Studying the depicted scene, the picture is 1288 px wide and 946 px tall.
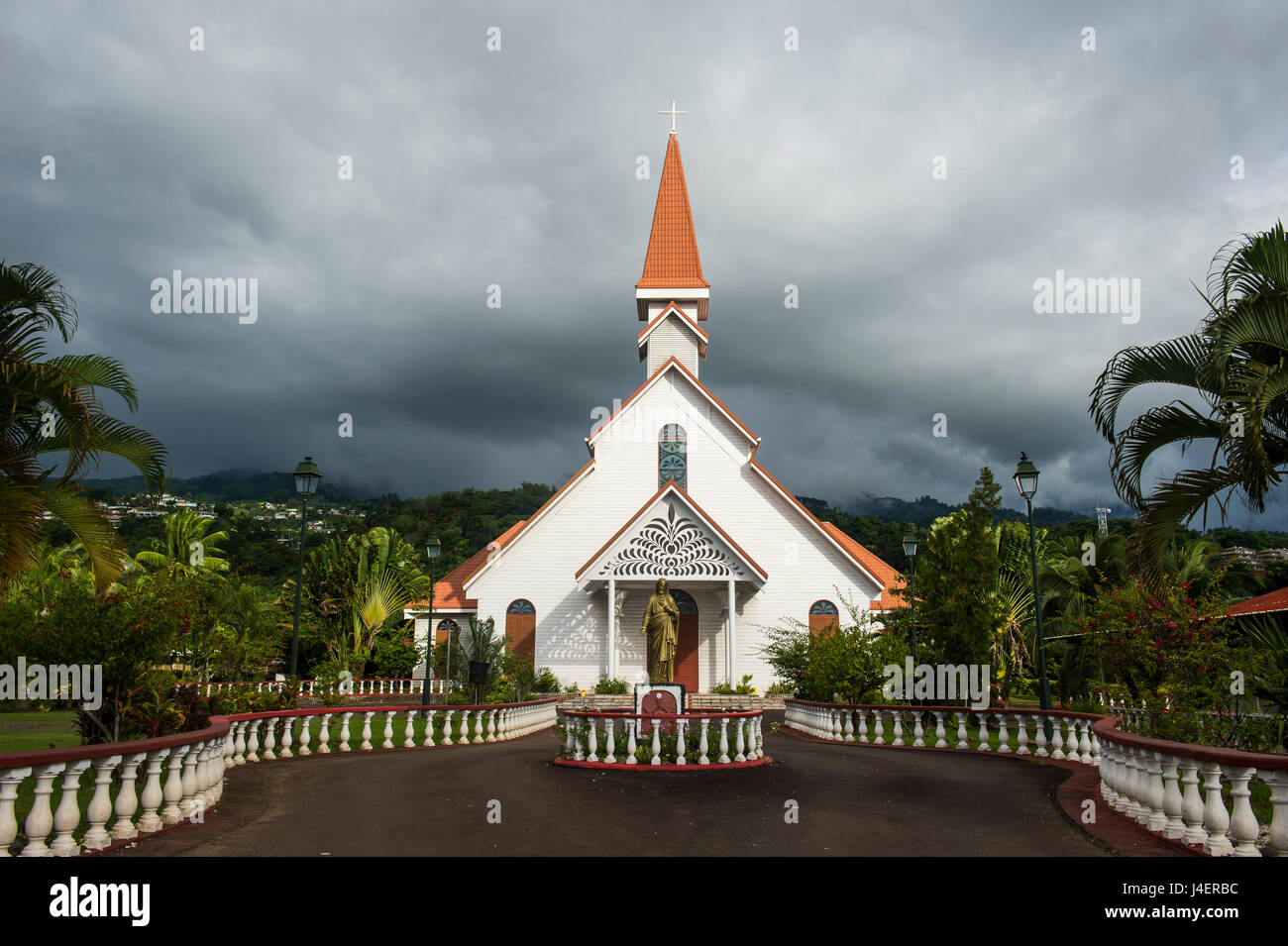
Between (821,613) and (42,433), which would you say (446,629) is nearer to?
(821,613)

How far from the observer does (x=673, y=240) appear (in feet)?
124

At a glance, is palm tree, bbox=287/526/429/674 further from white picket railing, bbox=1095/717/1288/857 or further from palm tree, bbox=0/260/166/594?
white picket railing, bbox=1095/717/1288/857

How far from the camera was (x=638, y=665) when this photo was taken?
30.2m

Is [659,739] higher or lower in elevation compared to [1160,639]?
lower

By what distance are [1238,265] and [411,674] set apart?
32.8 m

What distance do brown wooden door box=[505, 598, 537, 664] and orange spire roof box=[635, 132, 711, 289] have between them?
14.8 metres

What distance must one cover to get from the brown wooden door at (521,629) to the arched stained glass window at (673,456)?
6.84 meters

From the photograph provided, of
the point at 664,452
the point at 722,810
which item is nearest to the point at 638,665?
the point at 664,452

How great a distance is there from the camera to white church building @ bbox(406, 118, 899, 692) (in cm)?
2803

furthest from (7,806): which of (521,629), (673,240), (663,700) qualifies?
(673,240)

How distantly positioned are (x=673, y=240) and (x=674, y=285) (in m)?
2.65

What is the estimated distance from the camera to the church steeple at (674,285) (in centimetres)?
3559

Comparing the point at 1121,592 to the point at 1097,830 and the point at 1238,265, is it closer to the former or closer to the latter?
the point at 1238,265

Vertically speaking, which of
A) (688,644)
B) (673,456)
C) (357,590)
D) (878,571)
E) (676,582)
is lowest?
(688,644)
